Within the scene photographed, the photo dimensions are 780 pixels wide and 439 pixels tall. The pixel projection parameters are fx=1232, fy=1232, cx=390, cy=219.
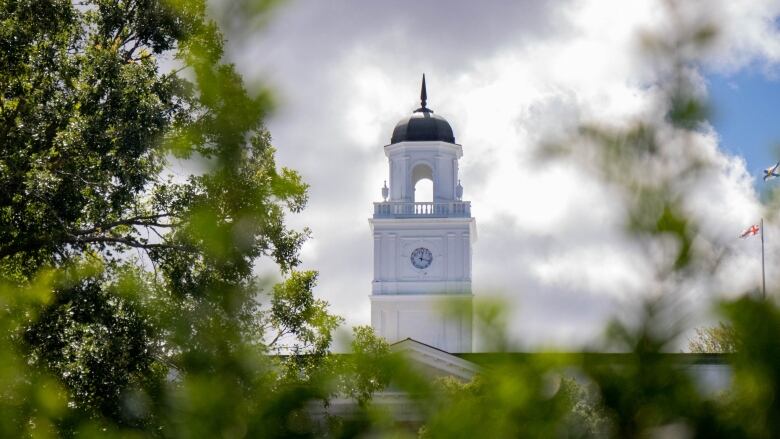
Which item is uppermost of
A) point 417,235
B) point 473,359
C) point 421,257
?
point 417,235

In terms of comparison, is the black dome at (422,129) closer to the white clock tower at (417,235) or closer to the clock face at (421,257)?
the white clock tower at (417,235)

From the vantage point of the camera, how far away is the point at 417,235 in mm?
69062

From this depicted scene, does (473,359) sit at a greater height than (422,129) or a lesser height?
lesser

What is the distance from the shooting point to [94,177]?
2034 cm

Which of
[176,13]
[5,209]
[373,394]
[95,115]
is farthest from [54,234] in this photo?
[373,394]

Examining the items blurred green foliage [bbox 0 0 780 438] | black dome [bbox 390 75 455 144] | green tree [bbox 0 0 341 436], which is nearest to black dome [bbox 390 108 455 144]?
black dome [bbox 390 75 455 144]

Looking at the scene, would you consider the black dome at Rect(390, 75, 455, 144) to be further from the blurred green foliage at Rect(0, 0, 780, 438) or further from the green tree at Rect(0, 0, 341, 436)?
the blurred green foliage at Rect(0, 0, 780, 438)

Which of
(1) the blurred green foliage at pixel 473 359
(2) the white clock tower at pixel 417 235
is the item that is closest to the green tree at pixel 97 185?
(1) the blurred green foliage at pixel 473 359

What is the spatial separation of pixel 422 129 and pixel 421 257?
7.22 meters

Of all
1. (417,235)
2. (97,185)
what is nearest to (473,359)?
(97,185)

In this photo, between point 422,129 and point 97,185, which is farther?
point 422,129

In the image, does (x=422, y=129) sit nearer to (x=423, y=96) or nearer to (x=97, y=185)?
(x=423, y=96)

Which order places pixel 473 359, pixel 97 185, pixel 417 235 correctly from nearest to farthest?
pixel 473 359
pixel 97 185
pixel 417 235

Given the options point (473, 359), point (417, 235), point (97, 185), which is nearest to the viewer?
point (473, 359)
